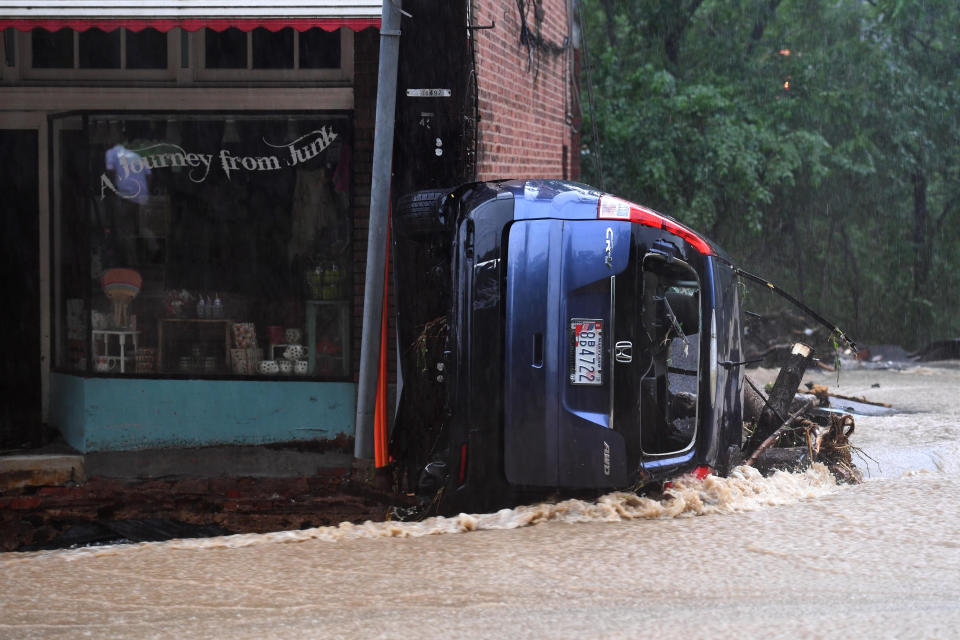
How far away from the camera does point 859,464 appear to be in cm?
938

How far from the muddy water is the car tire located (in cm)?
196

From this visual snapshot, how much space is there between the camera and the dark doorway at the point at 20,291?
938 centimetres

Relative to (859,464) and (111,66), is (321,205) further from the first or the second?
(859,464)

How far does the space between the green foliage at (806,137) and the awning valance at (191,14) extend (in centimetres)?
1031

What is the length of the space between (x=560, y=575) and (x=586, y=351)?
1456mm

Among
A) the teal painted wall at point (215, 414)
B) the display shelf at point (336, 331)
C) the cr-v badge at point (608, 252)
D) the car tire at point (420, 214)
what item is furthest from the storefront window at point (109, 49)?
the cr-v badge at point (608, 252)

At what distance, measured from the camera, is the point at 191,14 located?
25.3 feet

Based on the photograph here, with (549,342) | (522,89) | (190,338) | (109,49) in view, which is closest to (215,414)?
(190,338)

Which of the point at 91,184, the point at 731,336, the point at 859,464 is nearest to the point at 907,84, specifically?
the point at 859,464

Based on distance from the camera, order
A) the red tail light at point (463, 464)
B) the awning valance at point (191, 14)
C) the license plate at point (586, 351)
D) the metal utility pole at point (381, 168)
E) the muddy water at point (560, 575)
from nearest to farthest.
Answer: the muddy water at point (560, 575)
the license plate at point (586, 351)
the red tail light at point (463, 464)
the metal utility pole at point (381, 168)
the awning valance at point (191, 14)

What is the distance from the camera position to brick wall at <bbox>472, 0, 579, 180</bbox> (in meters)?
9.38

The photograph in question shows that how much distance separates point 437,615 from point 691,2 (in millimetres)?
17123

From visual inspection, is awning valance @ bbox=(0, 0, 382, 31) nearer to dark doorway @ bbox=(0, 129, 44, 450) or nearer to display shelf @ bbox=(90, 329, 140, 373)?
dark doorway @ bbox=(0, 129, 44, 450)

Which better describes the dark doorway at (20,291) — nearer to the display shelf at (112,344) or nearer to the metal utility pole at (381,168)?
the display shelf at (112,344)
